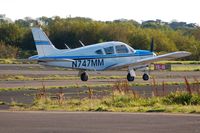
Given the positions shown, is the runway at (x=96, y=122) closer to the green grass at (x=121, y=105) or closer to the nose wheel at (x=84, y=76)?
the green grass at (x=121, y=105)

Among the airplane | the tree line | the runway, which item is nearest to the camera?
the runway

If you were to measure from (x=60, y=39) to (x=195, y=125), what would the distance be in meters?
83.6

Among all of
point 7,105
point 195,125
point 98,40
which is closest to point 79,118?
point 195,125

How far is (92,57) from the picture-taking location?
39906 mm

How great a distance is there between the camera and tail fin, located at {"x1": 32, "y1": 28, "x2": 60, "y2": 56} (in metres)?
39.5

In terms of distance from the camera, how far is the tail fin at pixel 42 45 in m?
39.5

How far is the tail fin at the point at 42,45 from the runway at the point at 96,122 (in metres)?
19.8

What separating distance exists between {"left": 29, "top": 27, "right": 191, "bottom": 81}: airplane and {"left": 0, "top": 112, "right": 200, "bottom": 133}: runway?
62.2ft

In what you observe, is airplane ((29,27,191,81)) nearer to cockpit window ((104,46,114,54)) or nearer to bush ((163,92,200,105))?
cockpit window ((104,46,114,54))

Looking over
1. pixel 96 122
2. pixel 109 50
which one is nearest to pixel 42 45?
pixel 109 50

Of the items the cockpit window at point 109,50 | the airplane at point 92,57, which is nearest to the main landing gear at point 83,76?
the airplane at point 92,57

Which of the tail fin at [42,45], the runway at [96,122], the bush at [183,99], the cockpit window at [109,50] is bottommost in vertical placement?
the bush at [183,99]

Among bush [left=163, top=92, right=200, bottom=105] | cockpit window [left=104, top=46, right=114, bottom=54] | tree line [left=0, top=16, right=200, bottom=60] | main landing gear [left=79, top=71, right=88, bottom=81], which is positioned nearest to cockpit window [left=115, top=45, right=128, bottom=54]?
cockpit window [left=104, top=46, right=114, bottom=54]

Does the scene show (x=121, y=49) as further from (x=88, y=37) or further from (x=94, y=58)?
(x=88, y=37)
